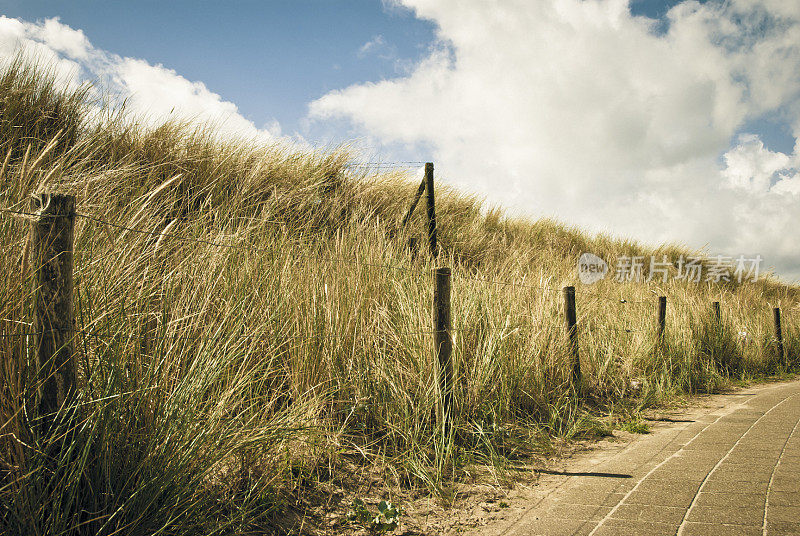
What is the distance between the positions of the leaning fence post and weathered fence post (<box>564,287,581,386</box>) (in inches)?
179

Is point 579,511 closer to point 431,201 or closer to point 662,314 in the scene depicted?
point 662,314

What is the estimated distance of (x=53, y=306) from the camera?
1871 millimetres

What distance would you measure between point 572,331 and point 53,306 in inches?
190

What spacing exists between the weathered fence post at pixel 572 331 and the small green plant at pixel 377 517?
119 inches

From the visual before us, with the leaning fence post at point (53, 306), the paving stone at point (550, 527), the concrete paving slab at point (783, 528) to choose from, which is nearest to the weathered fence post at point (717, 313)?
the concrete paving slab at point (783, 528)

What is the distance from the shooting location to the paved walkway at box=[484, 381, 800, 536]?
8.52 ft

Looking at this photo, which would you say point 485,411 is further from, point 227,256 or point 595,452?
point 227,256

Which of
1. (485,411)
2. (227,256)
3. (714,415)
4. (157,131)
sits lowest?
(714,415)

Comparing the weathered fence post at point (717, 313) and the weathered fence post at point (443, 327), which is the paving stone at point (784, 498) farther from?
the weathered fence post at point (717, 313)

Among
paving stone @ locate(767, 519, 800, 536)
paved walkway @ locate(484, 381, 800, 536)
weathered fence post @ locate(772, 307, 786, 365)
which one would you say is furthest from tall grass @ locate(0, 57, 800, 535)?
weathered fence post @ locate(772, 307, 786, 365)

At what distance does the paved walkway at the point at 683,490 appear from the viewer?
2596mm

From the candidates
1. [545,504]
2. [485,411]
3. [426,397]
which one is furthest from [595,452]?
[426,397]

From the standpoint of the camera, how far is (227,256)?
3.83 meters

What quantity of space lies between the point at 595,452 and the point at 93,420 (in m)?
3.82
